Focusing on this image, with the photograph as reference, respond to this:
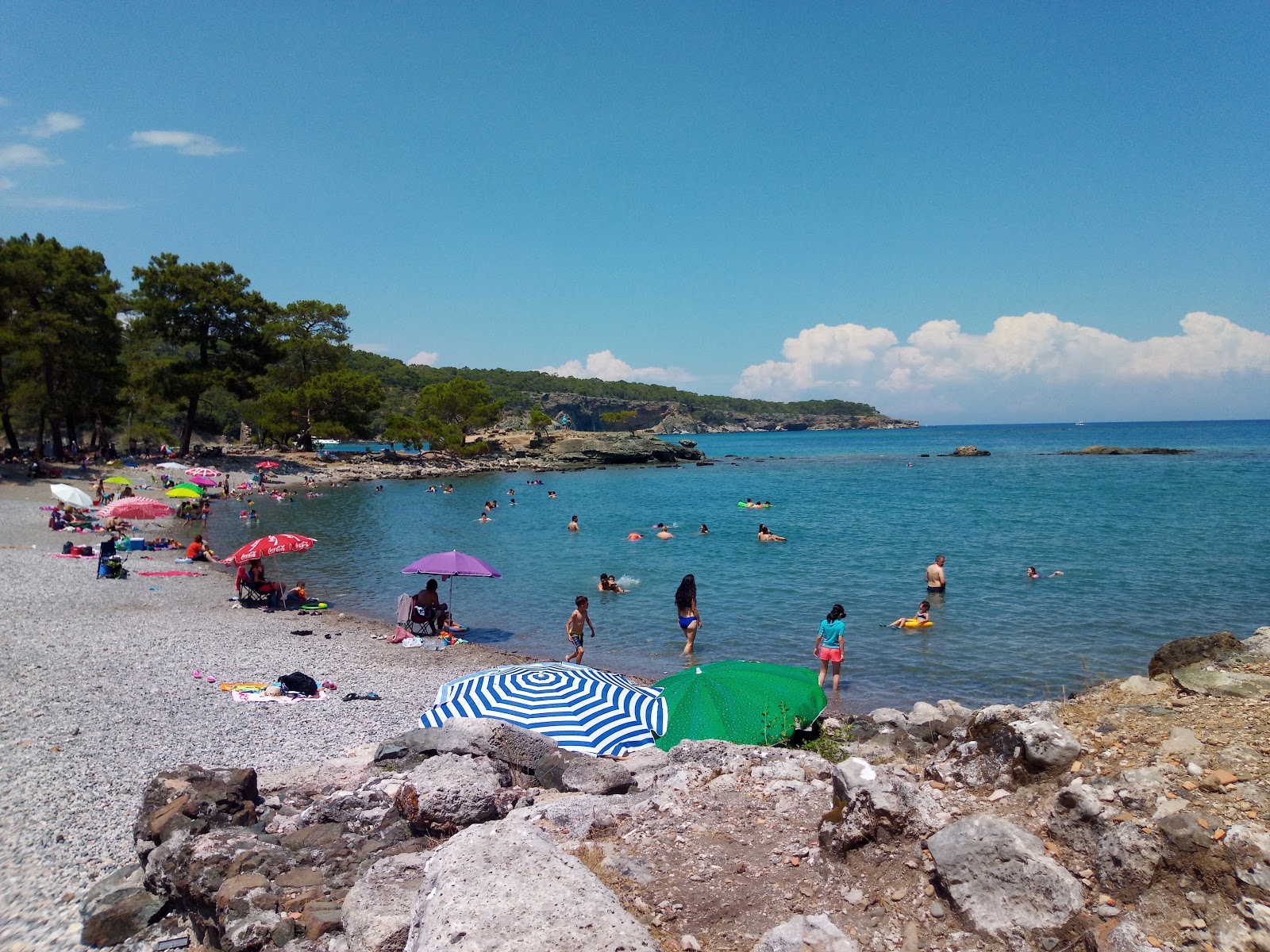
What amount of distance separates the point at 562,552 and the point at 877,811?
24.0 meters

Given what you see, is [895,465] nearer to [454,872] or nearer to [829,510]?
[829,510]

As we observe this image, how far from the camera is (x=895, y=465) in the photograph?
78.9 meters

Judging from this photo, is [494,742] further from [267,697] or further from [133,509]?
[133,509]

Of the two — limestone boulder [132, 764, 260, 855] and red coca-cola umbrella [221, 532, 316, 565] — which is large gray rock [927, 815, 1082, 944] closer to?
limestone boulder [132, 764, 260, 855]

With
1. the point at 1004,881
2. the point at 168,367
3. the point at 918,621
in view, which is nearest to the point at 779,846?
the point at 1004,881

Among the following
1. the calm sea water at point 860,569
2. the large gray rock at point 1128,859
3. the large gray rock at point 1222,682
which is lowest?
the calm sea water at point 860,569

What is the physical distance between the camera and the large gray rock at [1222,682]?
575cm

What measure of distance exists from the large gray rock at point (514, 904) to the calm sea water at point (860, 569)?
27.3ft

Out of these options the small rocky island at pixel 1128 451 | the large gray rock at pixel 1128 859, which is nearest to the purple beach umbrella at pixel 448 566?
the large gray rock at pixel 1128 859

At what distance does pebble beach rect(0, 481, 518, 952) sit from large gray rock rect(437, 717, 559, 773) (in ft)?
9.33

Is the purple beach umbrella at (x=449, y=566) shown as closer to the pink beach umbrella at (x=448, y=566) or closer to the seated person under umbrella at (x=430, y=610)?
the pink beach umbrella at (x=448, y=566)

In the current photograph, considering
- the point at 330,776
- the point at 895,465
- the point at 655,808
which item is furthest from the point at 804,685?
the point at 895,465

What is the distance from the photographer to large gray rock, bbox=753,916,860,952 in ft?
12.7

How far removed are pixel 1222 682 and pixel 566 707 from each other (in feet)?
20.5
